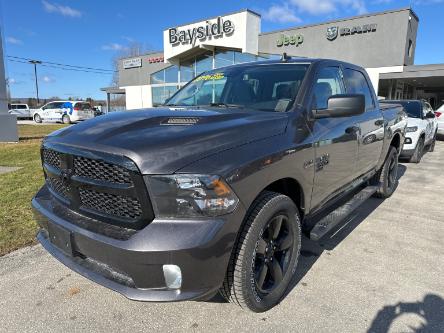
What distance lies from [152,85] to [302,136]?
3164 centimetres

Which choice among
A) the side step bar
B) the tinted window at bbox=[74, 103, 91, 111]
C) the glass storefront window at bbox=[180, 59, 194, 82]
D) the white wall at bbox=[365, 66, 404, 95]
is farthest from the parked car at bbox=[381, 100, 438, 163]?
the tinted window at bbox=[74, 103, 91, 111]

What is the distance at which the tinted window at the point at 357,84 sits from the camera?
13.7 ft

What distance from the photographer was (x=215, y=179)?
2.04 meters

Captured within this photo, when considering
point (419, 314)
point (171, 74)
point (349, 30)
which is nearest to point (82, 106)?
point (171, 74)

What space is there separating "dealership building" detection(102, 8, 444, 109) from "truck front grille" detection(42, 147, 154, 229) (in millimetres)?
11231

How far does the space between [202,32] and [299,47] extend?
7.10 metres

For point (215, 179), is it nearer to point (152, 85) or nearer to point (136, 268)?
point (136, 268)

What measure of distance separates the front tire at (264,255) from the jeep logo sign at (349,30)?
66.2 ft

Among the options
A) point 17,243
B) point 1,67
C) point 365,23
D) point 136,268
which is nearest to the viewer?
point 136,268

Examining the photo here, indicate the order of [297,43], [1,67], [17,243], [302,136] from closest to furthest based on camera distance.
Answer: [302,136] < [17,243] < [1,67] < [297,43]

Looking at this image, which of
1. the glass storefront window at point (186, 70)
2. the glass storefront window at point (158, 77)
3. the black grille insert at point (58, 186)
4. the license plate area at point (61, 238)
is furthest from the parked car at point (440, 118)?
the glass storefront window at point (158, 77)

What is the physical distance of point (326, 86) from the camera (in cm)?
352

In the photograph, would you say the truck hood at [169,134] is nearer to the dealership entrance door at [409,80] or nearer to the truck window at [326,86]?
the truck window at [326,86]

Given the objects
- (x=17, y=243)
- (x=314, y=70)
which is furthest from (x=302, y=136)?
(x=17, y=243)
